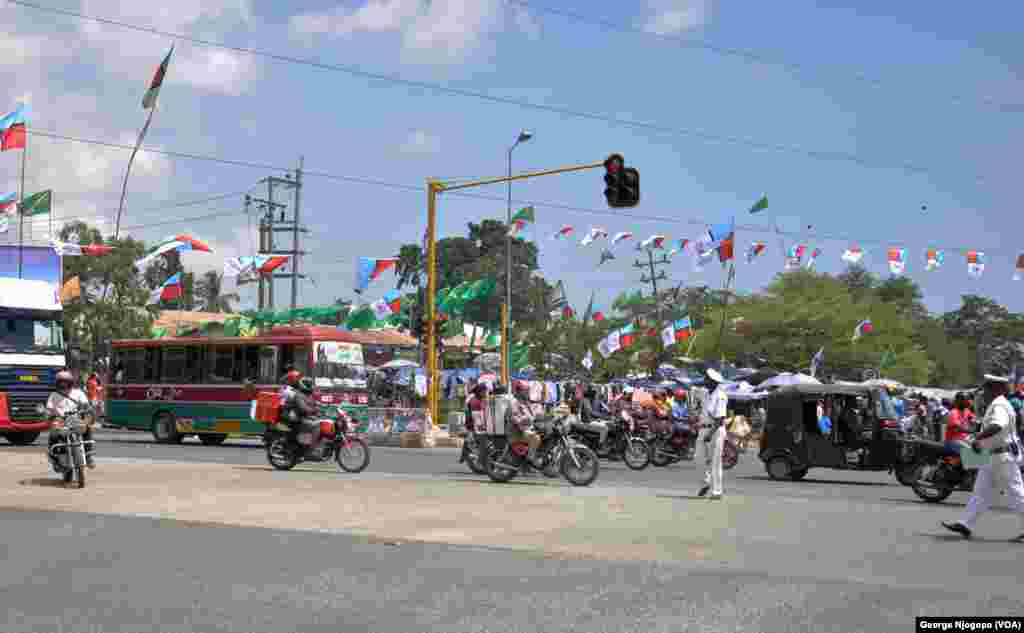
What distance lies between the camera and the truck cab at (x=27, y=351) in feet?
81.7

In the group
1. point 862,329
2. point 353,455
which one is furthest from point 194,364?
point 862,329

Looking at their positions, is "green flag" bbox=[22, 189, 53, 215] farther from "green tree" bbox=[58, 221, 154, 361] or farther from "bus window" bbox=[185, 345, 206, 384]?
"green tree" bbox=[58, 221, 154, 361]

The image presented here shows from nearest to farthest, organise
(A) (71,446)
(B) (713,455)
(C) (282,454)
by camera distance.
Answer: (B) (713,455) → (A) (71,446) → (C) (282,454)

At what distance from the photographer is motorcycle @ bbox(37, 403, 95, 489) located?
1580 centimetres

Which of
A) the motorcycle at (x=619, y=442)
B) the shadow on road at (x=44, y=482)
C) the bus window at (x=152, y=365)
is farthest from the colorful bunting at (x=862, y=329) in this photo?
the shadow on road at (x=44, y=482)

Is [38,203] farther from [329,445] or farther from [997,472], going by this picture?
[997,472]

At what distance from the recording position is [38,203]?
120 feet

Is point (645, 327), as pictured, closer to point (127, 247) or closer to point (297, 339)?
point (127, 247)

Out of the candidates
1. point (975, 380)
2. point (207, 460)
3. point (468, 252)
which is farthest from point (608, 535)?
point (468, 252)

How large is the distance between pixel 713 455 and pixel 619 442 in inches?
358

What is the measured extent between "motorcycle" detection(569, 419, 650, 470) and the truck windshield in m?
12.6

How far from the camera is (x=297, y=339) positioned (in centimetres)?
2855

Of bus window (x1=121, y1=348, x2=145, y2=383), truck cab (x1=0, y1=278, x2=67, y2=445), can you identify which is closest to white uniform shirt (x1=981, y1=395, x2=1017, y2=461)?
truck cab (x1=0, y1=278, x2=67, y2=445)

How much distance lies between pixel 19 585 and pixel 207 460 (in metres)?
15.3
